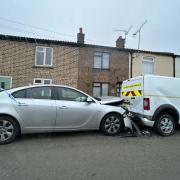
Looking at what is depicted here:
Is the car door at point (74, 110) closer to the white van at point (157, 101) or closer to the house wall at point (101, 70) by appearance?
the white van at point (157, 101)

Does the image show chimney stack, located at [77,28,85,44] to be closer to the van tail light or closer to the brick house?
the brick house

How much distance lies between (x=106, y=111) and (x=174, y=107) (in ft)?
7.63

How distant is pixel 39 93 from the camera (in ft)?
15.9

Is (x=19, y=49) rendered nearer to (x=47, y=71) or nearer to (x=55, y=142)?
(x=47, y=71)

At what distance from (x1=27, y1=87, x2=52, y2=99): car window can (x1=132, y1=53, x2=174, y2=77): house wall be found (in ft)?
35.8

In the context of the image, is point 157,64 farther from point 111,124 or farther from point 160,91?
point 111,124

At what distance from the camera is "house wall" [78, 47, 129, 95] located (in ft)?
43.7

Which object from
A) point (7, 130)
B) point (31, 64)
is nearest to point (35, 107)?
point (7, 130)

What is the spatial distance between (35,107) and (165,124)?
165 inches

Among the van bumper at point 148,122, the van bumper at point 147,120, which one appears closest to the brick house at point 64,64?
the van bumper at point 147,120

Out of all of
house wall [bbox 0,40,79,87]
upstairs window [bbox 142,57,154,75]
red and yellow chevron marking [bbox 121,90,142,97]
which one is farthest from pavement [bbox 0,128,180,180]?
upstairs window [bbox 142,57,154,75]

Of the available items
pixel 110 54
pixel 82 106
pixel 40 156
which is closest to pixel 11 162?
pixel 40 156

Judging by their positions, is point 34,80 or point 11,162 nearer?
point 11,162

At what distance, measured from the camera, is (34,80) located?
12.6 metres
